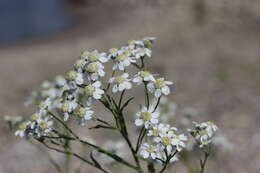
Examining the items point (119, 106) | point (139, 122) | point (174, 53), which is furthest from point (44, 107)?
point (174, 53)

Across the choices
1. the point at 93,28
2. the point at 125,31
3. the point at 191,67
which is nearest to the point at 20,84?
the point at 191,67

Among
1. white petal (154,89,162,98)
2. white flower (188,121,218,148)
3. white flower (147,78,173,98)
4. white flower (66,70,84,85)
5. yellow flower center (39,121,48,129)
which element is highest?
white flower (66,70,84,85)

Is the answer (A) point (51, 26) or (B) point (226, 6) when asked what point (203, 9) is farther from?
(A) point (51, 26)

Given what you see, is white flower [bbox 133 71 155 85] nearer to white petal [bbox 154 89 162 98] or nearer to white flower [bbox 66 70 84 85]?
white petal [bbox 154 89 162 98]

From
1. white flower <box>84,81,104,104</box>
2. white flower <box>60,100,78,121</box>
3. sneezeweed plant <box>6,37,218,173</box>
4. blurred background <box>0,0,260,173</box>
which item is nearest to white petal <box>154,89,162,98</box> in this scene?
sneezeweed plant <box>6,37,218,173</box>

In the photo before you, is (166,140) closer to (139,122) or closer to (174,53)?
(139,122)
